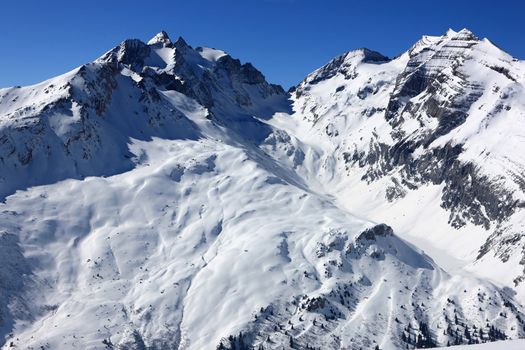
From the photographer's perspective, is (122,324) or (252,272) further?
(252,272)

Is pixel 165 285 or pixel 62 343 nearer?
pixel 62 343

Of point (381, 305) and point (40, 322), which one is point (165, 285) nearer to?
point (40, 322)

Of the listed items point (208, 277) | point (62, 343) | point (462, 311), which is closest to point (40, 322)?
point (62, 343)

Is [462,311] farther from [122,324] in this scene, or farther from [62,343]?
[62,343]

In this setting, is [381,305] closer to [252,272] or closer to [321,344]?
[321,344]

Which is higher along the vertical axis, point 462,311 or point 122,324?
point 462,311

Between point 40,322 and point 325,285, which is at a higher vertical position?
point 325,285

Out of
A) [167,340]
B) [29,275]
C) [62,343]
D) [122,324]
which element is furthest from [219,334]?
[29,275]

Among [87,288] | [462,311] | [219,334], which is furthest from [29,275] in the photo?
[462,311]
